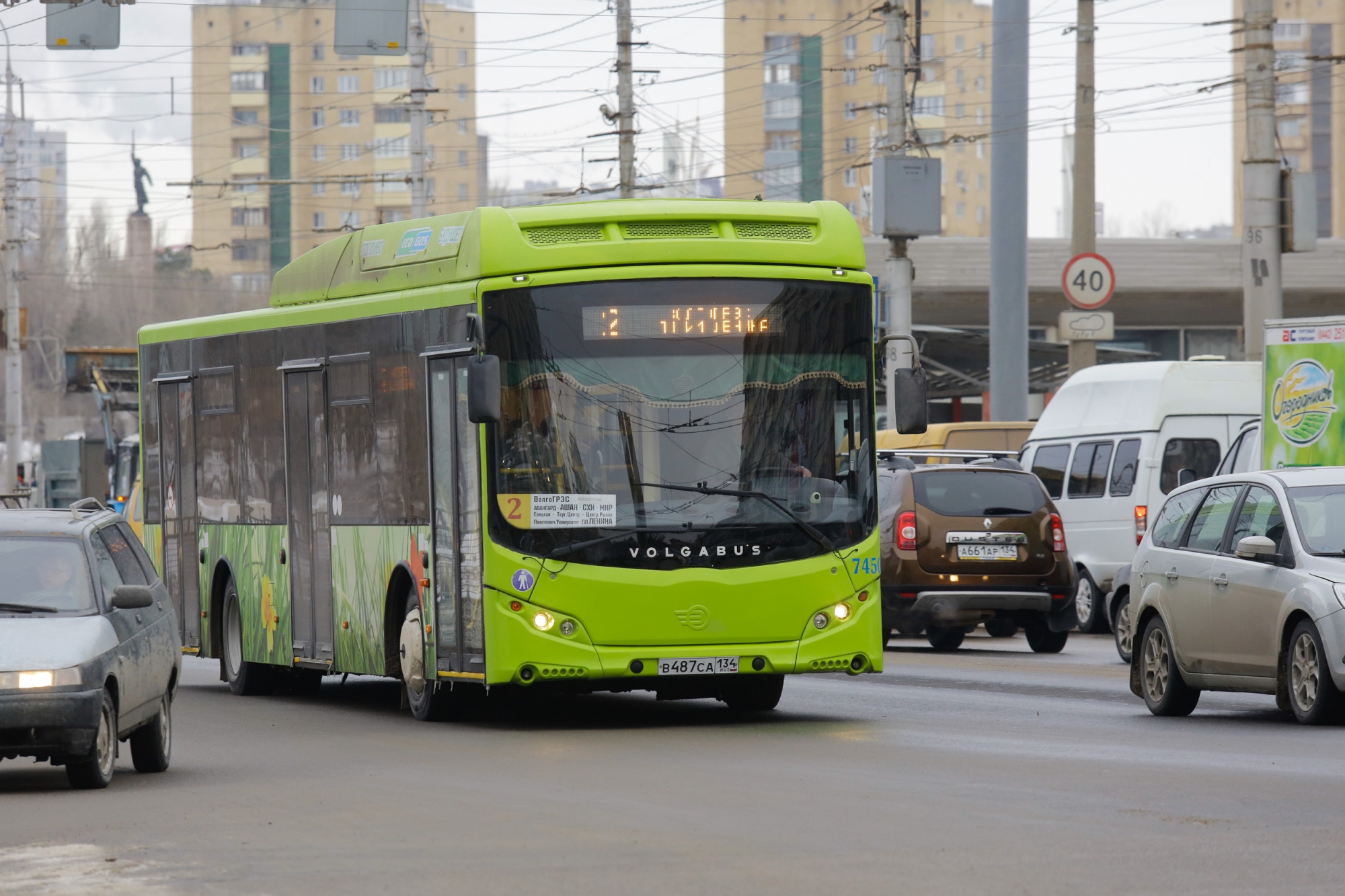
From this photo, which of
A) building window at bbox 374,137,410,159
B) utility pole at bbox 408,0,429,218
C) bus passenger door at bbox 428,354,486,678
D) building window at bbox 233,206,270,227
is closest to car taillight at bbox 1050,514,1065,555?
bus passenger door at bbox 428,354,486,678

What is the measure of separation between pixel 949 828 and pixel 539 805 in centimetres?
188

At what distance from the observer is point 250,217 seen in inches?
5536

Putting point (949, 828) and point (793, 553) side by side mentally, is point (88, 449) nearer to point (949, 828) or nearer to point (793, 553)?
point (793, 553)

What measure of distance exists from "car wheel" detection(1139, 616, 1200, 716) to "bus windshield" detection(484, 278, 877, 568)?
2.27 m

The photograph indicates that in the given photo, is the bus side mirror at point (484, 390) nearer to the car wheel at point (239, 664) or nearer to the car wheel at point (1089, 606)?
the car wheel at point (239, 664)

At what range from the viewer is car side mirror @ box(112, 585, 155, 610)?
11281mm

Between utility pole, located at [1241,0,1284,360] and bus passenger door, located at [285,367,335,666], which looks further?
utility pole, located at [1241,0,1284,360]

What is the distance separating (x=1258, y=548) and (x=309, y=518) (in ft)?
21.6

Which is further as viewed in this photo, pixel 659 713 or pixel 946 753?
pixel 659 713

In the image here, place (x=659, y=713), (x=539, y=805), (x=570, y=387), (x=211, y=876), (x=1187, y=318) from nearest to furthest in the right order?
(x=211, y=876) < (x=539, y=805) < (x=570, y=387) < (x=659, y=713) < (x=1187, y=318)

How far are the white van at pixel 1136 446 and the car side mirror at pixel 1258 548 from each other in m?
10.6

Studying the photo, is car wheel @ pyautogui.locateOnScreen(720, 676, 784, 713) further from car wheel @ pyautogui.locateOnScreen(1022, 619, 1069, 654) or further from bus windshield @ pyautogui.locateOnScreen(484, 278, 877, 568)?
car wheel @ pyautogui.locateOnScreen(1022, 619, 1069, 654)

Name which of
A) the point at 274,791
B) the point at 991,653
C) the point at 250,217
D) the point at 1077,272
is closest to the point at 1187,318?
the point at 1077,272

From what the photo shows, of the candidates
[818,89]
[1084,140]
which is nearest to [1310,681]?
[1084,140]
